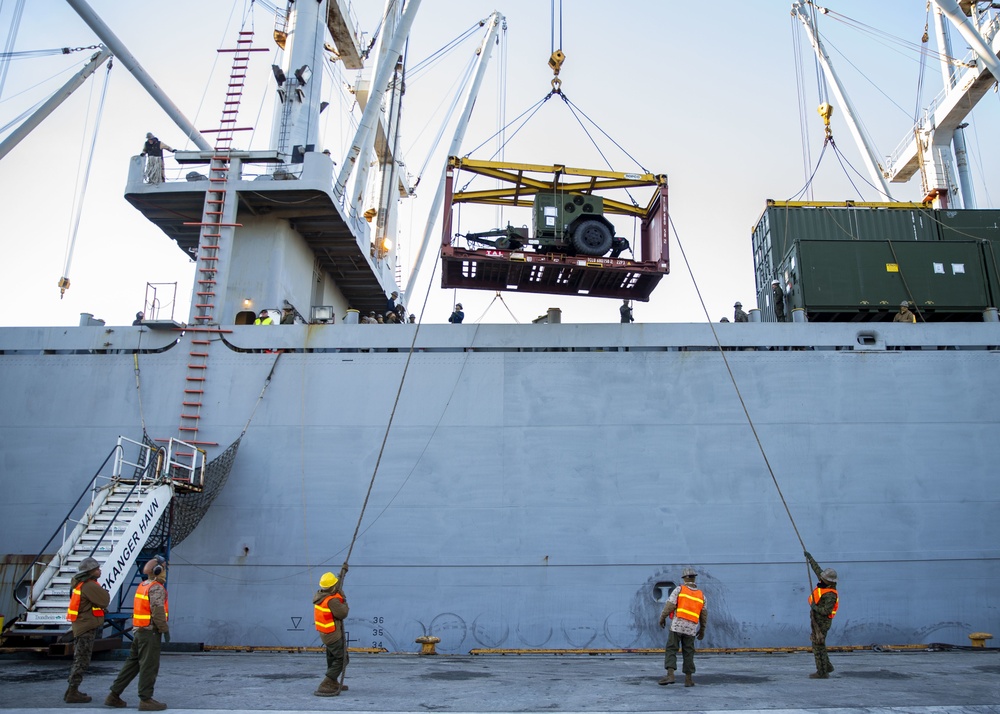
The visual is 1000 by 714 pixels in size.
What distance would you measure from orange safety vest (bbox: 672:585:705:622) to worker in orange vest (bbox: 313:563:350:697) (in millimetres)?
3415

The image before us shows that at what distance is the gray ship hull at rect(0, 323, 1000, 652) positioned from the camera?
1115cm

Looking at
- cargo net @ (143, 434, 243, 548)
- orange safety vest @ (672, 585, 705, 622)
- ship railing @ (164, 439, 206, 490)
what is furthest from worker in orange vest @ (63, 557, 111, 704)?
orange safety vest @ (672, 585, 705, 622)

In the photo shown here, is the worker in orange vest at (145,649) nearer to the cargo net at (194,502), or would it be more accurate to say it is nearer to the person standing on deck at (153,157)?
the cargo net at (194,502)

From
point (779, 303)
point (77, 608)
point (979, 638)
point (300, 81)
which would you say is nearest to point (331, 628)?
point (77, 608)

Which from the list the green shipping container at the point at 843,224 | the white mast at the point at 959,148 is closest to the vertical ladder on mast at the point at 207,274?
the green shipping container at the point at 843,224

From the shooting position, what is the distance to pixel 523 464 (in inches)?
462

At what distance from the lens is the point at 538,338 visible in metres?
12.4

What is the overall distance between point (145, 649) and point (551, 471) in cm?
663

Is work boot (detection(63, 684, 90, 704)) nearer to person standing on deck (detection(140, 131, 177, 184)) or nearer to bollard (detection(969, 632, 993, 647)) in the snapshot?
person standing on deck (detection(140, 131, 177, 184))

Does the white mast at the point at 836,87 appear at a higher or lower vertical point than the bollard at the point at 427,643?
higher

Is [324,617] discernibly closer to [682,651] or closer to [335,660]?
[335,660]

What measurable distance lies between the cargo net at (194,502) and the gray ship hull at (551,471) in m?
0.22

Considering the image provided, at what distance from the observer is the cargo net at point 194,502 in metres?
11.1

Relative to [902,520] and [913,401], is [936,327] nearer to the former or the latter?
[913,401]
